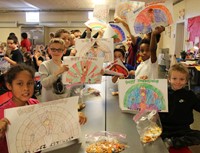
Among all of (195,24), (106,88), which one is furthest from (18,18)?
(106,88)

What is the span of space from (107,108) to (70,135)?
73 cm

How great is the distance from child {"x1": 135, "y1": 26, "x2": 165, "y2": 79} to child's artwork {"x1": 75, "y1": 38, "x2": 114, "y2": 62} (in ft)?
1.15

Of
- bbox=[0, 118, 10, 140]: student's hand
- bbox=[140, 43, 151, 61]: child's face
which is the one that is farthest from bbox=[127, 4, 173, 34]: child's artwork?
bbox=[0, 118, 10, 140]: student's hand

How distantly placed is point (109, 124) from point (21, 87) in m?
0.62

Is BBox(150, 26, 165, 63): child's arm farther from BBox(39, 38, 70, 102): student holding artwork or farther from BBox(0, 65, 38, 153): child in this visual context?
BBox(0, 65, 38, 153): child

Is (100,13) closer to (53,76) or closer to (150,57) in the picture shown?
(150,57)

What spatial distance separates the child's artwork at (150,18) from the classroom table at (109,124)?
70 cm

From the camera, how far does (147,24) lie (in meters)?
1.79

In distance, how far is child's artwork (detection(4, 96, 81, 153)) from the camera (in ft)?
3.24

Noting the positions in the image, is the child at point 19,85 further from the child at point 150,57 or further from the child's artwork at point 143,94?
the child at point 150,57

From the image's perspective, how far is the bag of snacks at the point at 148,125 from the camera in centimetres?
127

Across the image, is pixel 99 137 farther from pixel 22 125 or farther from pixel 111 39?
pixel 111 39

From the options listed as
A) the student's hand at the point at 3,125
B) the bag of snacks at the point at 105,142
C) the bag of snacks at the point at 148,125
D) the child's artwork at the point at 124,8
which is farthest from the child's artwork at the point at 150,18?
the student's hand at the point at 3,125

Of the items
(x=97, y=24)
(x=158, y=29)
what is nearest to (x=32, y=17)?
(x=97, y=24)
